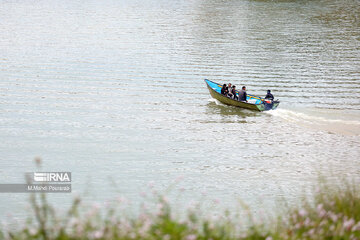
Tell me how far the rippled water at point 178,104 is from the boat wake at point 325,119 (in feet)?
0.40

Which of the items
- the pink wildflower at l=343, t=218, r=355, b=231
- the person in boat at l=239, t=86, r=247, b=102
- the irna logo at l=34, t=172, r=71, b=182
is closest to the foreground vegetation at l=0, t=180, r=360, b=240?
the pink wildflower at l=343, t=218, r=355, b=231

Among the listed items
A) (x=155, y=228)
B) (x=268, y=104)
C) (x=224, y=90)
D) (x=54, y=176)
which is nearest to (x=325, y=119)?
Answer: (x=268, y=104)

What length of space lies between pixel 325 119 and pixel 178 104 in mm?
10720

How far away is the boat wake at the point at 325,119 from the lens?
29781 millimetres

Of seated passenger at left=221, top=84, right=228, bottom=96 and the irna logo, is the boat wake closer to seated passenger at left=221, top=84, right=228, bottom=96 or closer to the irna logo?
seated passenger at left=221, top=84, right=228, bottom=96

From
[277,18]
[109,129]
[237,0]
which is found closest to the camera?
[109,129]

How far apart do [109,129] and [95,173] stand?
305 inches

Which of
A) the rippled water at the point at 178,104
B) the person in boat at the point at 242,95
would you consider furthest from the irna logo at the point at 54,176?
the person in boat at the point at 242,95

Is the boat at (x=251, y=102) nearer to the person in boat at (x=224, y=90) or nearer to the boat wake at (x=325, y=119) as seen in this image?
the person in boat at (x=224, y=90)

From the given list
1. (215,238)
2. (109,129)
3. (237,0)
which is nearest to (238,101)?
(109,129)

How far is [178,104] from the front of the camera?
36.2 meters

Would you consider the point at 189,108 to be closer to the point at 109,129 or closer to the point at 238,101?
the point at 238,101

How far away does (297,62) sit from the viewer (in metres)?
51.5

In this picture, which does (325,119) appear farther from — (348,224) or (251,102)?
(348,224)
